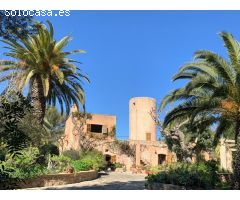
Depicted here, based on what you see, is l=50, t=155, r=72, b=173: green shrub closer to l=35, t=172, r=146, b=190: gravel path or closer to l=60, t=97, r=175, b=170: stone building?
l=35, t=172, r=146, b=190: gravel path

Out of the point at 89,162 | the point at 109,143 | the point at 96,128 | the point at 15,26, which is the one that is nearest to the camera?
the point at 15,26

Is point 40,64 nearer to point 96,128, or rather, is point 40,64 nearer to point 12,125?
point 12,125

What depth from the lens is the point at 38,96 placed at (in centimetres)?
1995

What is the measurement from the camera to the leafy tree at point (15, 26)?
993cm

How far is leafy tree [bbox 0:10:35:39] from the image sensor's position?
993 cm

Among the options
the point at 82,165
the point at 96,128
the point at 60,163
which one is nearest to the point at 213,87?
the point at 60,163

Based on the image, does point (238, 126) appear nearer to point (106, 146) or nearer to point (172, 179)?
point (172, 179)

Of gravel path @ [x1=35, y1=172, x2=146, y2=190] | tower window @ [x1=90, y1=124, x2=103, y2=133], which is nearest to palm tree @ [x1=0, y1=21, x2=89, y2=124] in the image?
gravel path @ [x1=35, y1=172, x2=146, y2=190]

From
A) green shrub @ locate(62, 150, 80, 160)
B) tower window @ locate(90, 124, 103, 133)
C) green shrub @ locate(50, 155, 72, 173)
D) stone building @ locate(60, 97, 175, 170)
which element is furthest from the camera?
Result: tower window @ locate(90, 124, 103, 133)

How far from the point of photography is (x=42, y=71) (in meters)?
20.0

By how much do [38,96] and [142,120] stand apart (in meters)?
24.7

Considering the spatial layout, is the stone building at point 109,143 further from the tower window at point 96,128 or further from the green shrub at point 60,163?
the green shrub at point 60,163

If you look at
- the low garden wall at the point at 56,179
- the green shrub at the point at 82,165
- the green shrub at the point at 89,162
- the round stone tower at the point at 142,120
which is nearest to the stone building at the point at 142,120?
the round stone tower at the point at 142,120

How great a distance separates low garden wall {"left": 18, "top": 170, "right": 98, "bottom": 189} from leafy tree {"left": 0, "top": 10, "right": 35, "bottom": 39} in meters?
8.41
